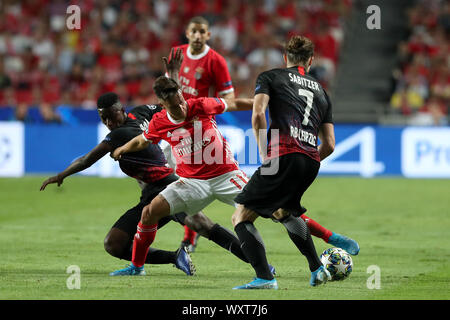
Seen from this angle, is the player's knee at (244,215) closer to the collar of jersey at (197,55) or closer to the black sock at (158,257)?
the black sock at (158,257)

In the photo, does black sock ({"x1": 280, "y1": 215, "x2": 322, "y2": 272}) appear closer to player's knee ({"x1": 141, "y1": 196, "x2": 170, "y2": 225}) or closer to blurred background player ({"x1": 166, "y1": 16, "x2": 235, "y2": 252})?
player's knee ({"x1": 141, "y1": 196, "x2": 170, "y2": 225})

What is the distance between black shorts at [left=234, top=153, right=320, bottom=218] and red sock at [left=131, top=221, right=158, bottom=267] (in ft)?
3.59

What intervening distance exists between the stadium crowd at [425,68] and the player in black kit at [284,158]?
13494 millimetres

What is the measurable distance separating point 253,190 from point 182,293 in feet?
3.51

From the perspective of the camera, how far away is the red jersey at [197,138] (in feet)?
25.0

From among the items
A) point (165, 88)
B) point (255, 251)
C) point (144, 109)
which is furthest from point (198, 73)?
point (255, 251)

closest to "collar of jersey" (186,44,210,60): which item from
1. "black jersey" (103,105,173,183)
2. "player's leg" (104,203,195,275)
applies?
"black jersey" (103,105,173,183)

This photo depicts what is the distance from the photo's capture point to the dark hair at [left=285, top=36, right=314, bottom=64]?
7.45 meters

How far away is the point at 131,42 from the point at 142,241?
17382mm

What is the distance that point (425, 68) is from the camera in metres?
22.6

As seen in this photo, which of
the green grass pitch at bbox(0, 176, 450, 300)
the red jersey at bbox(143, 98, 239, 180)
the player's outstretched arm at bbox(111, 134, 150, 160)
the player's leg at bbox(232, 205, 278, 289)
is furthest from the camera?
the player's outstretched arm at bbox(111, 134, 150, 160)
